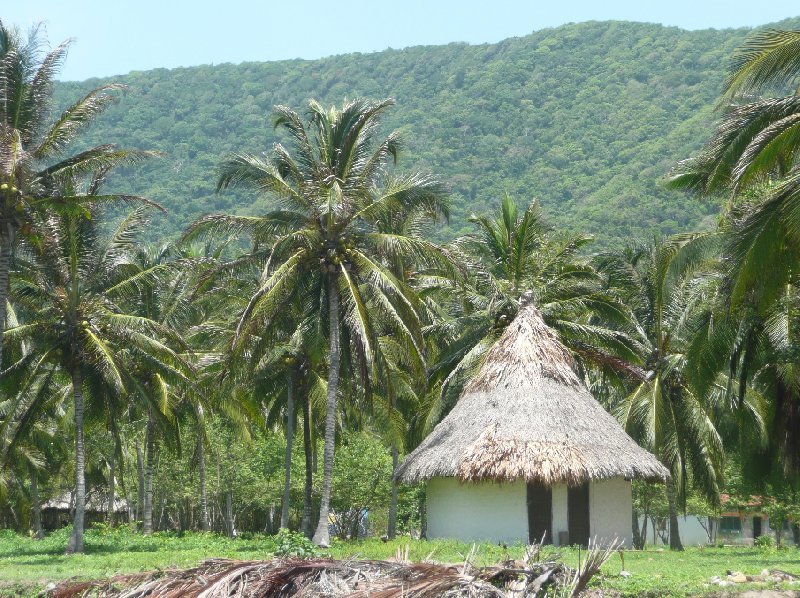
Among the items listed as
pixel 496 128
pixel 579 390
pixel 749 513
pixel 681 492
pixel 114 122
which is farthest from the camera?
pixel 114 122

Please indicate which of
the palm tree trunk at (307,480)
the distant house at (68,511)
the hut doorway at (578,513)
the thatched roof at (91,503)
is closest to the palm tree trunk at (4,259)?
the palm tree trunk at (307,480)

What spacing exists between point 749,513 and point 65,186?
104 feet

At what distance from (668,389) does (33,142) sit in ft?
57.0

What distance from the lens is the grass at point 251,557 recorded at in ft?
45.4

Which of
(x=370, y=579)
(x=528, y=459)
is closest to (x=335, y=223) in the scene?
(x=528, y=459)

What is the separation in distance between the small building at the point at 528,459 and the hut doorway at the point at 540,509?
22mm

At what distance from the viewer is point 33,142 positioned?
20.6 m

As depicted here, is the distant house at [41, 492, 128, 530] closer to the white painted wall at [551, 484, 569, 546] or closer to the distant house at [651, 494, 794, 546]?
the distant house at [651, 494, 794, 546]

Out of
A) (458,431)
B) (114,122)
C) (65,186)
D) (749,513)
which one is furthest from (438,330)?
(114,122)

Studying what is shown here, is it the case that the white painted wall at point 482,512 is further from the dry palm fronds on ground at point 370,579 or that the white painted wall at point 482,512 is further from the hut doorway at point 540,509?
the dry palm fronds on ground at point 370,579

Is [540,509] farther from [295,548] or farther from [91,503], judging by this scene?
[91,503]

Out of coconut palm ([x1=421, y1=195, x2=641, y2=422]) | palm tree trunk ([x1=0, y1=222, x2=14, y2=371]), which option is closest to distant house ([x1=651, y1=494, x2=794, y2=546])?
coconut palm ([x1=421, y1=195, x2=641, y2=422])

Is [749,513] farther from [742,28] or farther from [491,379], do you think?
[742,28]

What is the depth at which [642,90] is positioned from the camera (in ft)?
270
